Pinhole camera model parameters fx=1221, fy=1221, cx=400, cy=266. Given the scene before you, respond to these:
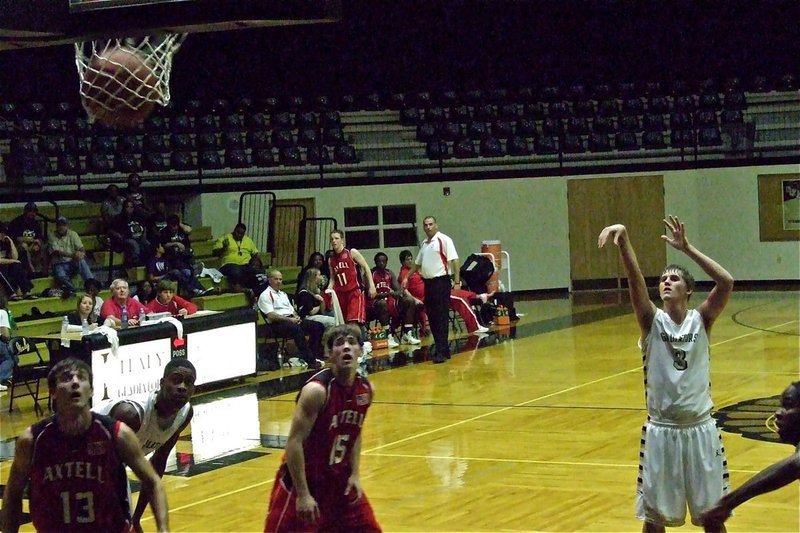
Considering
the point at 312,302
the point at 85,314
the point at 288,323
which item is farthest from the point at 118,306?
the point at 312,302

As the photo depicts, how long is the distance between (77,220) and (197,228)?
7.62 feet

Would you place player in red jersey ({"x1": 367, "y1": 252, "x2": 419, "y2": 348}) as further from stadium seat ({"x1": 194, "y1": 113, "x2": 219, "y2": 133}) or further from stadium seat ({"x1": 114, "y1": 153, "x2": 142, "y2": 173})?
stadium seat ({"x1": 194, "y1": 113, "x2": 219, "y2": 133})

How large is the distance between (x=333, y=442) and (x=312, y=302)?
9.61 meters

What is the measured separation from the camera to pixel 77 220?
18.5 m

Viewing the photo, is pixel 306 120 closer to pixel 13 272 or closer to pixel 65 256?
pixel 65 256

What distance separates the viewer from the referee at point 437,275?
1381cm

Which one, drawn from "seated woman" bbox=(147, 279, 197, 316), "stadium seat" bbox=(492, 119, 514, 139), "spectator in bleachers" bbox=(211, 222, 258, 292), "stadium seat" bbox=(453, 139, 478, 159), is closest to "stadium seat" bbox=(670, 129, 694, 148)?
"stadium seat" bbox=(492, 119, 514, 139)

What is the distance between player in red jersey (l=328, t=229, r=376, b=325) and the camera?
14.7m

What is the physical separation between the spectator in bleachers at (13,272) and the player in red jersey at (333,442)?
1067 centimetres

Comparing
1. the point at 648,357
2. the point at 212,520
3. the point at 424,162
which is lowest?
the point at 212,520

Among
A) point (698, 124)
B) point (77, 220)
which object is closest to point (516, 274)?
point (698, 124)

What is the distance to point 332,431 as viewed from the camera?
17.0 feet

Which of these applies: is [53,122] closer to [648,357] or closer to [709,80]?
[709,80]

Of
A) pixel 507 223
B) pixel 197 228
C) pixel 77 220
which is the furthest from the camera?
pixel 507 223
